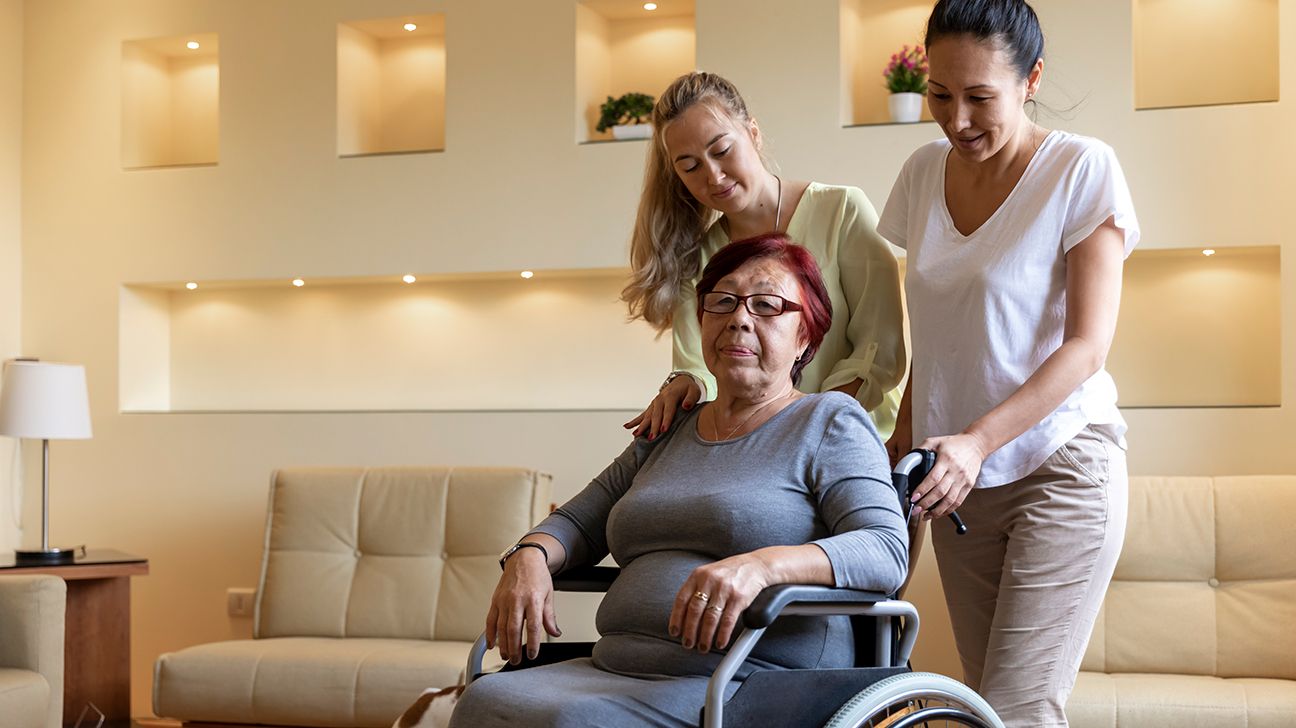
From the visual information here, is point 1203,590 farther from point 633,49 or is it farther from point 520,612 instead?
point 633,49

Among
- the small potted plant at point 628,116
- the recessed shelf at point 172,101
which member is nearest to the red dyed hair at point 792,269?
the small potted plant at point 628,116

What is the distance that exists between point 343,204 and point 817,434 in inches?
141

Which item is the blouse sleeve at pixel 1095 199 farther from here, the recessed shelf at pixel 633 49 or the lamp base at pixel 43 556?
the lamp base at pixel 43 556

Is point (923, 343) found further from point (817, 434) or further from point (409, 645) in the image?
point (409, 645)

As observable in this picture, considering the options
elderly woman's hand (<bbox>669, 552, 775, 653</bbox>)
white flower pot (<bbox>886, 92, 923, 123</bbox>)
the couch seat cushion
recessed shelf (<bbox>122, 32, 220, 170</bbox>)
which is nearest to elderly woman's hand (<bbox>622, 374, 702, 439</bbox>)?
elderly woman's hand (<bbox>669, 552, 775, 653</bbox>)

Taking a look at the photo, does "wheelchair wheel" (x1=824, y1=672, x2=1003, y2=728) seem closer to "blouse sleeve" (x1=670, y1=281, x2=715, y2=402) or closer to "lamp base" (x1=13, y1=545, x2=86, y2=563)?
"blouse sleeve" (x1=670, y1=281, x2=715, y2=402)

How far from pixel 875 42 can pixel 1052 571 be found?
3.38 meters

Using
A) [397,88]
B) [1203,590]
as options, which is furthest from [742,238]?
[397,88]

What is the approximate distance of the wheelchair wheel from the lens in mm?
1621

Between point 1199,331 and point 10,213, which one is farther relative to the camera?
point 10,213

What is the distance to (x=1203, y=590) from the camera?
3816 mm

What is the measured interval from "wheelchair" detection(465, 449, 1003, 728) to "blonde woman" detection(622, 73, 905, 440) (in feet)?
1.45

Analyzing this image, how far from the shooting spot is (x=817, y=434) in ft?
6.22

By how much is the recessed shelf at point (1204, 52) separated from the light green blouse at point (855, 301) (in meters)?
2.65
